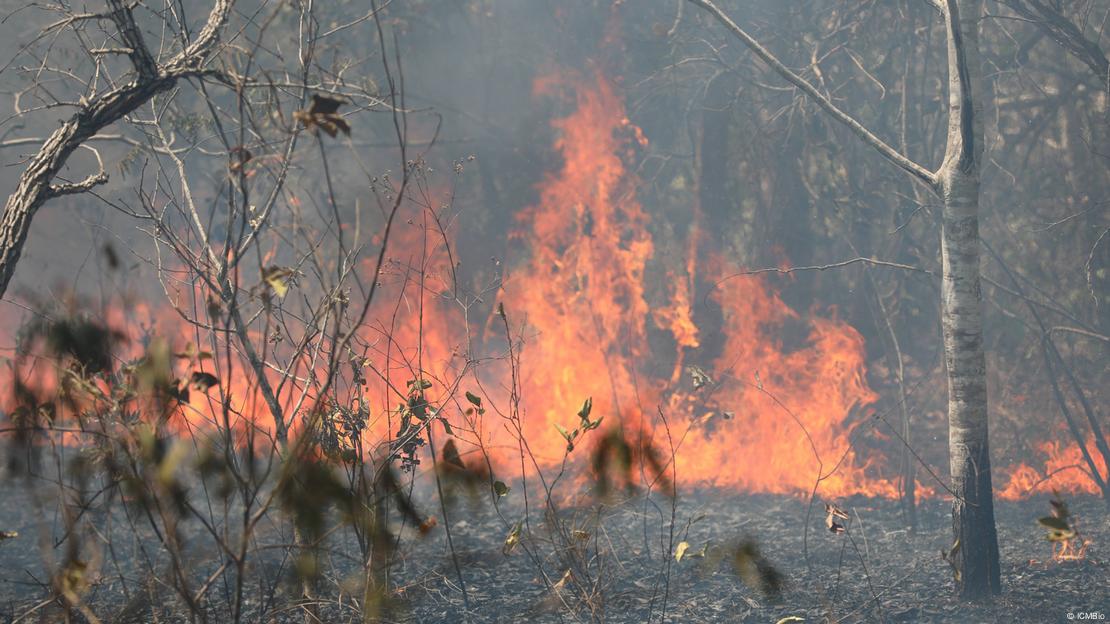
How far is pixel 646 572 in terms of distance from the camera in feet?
23.8

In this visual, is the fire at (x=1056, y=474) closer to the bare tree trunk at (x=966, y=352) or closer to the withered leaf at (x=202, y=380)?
the bare tree trunk at (x=966, y=352)

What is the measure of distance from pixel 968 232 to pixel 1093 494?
439 centimetres

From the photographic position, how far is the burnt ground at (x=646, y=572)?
19.8 ft

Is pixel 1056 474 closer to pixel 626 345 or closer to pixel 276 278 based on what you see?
pixel 626 345

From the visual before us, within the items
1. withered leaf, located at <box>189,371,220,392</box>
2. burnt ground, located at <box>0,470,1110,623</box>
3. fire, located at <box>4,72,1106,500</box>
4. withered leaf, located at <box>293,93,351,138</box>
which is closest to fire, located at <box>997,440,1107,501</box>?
burnt ground, located at <box>0,470,1110,623</box>

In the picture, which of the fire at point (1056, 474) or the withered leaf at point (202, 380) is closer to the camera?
the withered leaf at point (202, 380)

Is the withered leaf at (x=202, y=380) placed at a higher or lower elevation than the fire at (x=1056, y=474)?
higher

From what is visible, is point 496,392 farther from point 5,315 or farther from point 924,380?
point 5,315

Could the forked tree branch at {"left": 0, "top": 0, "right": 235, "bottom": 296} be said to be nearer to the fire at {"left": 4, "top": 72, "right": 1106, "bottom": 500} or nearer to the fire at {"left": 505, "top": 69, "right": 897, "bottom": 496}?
the fire at {"left": 4, "top": 72, "right": 1106, "bottom": 500}

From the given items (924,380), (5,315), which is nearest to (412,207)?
(924,380)

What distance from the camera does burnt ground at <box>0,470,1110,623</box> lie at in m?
6.05

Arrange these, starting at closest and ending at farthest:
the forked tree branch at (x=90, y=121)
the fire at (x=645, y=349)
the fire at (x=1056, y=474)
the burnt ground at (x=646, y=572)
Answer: the forked tree branch at (x=90, y=121), the burnt ground at (x=646, y=572), the fire at (x=1056, y=474), the fire at (x=645, y=349)

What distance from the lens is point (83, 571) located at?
343 cm

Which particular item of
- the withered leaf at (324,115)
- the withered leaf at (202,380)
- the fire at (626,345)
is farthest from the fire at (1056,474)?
the withered leaf at (202,380)
